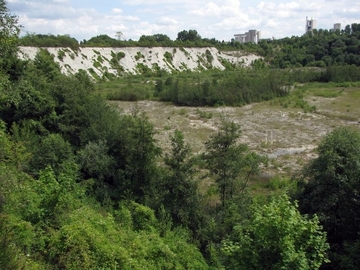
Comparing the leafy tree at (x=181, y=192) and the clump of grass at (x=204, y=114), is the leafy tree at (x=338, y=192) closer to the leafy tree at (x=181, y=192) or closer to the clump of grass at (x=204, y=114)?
the leafy tree at (x=181, y=192)

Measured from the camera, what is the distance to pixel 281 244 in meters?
6.34

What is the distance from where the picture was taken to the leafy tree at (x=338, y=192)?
380 inches

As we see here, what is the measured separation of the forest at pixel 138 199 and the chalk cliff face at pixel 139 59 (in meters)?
31.1

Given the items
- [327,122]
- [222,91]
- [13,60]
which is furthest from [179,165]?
[222,91]

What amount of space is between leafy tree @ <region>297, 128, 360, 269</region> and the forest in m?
0.03

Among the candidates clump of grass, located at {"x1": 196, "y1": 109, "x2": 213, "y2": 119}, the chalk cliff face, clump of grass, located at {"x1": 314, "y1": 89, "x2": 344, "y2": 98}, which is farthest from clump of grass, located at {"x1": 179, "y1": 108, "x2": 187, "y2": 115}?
clump of grass, located at {"x1": 314, "y1": 89, "x2": 344, "y2": 98}

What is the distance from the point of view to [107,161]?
1528cm

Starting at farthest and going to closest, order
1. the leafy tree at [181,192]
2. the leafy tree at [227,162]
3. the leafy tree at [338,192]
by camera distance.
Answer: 1. the leafy tree at [227,162]
2. the leafy tree at [181,192]
3. the leafy tree at [338,192]

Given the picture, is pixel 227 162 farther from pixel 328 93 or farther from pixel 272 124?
pixel 328 93

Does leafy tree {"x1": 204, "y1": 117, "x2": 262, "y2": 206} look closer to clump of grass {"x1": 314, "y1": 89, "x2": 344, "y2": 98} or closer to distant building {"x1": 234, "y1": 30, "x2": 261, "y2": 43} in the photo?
clump of grass {"x1": 314, "y1": 89, "x2": 344, "y2": 98}

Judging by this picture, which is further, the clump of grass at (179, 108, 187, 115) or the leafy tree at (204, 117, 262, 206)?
the clump of grass at (179, 108, 187, 115)

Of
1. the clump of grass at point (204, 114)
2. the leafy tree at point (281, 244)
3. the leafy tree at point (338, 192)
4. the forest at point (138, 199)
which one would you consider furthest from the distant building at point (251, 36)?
the leafy tree at point (281, 244)

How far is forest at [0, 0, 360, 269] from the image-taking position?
6992 millimetres

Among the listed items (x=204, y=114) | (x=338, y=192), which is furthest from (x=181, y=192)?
(x=204, y=114)
